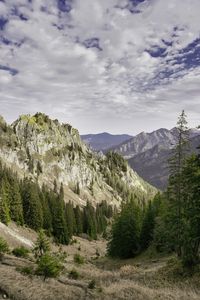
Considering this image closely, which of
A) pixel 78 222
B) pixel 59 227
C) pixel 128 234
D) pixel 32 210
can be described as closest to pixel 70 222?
pixel 59 227

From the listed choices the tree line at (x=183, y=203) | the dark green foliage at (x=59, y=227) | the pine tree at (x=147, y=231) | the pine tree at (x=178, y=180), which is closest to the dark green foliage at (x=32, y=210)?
the dark green foliage at (x=59, y=227)

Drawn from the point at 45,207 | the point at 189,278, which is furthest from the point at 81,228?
the point at 189,278

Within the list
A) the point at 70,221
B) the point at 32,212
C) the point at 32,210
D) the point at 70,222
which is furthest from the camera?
the point at 70,221

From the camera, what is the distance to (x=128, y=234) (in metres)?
61.7

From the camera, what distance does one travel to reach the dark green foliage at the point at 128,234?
2422 inches

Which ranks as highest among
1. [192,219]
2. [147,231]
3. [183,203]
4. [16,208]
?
[183,203]

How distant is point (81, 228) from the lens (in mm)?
108312

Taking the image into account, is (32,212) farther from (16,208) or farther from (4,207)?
(4,207)

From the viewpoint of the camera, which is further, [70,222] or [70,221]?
[70,221]

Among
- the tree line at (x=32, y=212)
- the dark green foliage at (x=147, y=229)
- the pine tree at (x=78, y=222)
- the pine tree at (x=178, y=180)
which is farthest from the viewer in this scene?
the pine tree at (x=78, y=222)

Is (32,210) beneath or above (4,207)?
beneath

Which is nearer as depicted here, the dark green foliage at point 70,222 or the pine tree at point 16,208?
the pine tree at point 16,208

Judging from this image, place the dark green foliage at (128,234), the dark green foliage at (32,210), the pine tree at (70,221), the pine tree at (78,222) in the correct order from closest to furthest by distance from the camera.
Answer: the dark green foliage at (128,234), the dark green foliage at (32,210), the pine tree at (70,221), the pine tree at (78,222)

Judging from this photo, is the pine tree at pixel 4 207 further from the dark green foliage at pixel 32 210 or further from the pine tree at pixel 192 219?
the pine tree at pixel 192 219
